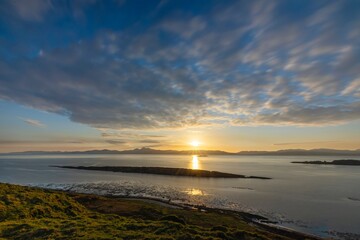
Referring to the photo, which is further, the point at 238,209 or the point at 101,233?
the point at 238,209

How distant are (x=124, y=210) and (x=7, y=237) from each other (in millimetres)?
20477

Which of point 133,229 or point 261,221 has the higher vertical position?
point 133,229

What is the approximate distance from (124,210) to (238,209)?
21.8m

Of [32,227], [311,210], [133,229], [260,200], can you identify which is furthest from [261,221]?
[32,227]

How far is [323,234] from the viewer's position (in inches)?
1206

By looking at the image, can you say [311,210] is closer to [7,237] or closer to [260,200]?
[260,200]

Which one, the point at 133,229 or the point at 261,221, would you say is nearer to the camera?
the point at 133,229

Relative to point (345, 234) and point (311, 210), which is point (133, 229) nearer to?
point (345, 234)

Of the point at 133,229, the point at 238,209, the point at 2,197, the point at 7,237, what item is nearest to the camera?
the point at 7,237

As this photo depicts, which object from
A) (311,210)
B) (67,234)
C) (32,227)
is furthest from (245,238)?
(311,210)

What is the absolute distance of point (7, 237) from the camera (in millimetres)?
14398

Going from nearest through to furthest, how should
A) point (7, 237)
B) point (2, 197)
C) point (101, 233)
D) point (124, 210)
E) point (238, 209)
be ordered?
point (7, 237) → point (101, 233) → point (2, 197) → point (124, 210) → point (238, 209)

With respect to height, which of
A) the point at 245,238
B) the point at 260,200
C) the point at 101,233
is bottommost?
the point at 260,200

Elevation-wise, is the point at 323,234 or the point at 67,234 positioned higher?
the point at 67,234
